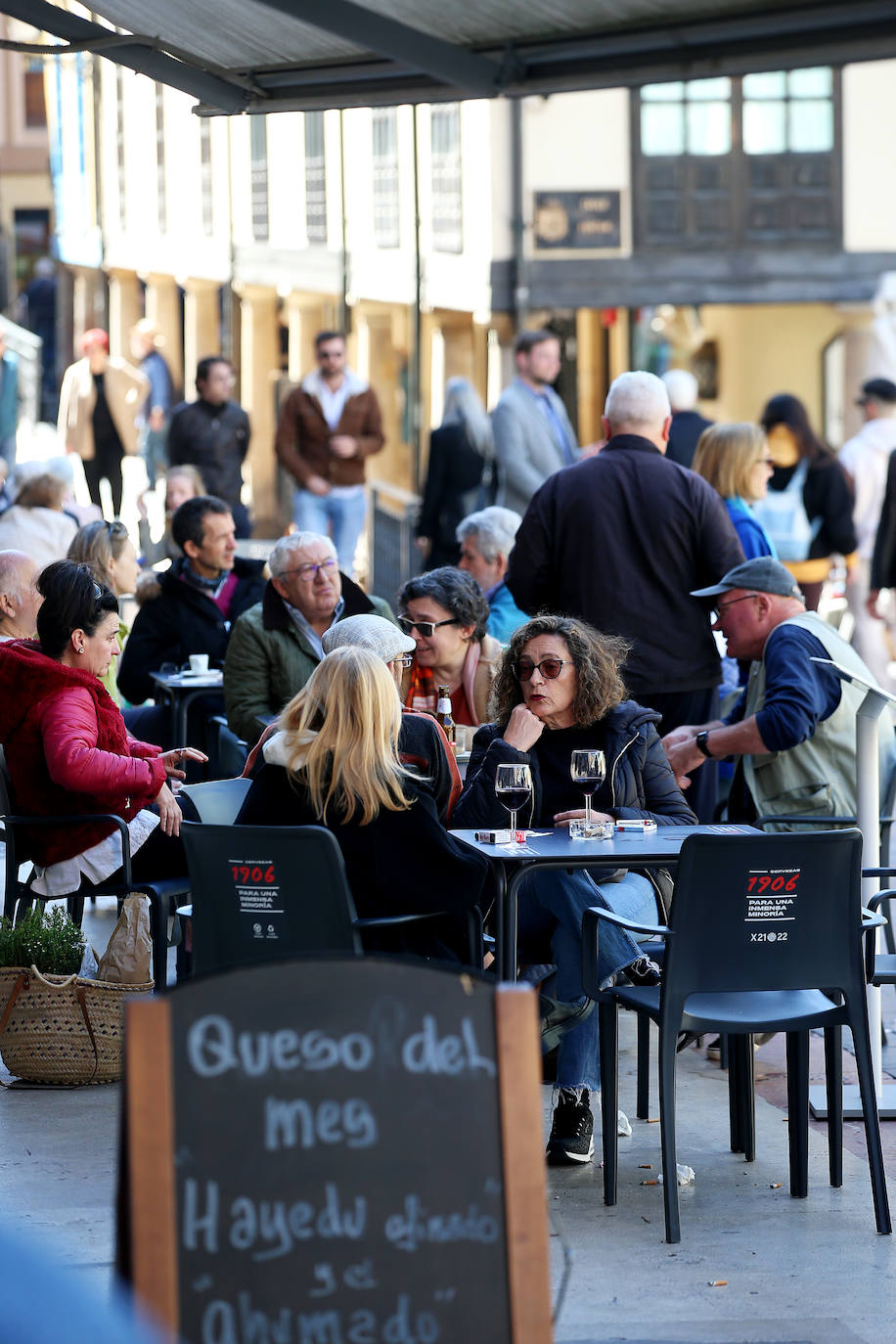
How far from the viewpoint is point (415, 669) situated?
7074 mm

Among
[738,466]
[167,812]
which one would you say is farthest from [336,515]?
[167,812]

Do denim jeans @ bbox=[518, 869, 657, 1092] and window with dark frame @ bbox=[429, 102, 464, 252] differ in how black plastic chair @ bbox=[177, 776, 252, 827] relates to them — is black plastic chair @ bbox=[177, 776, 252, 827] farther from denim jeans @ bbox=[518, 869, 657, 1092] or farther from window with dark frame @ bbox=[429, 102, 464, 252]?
window with dark frame @ bbox=[429, 102, 464, 252]

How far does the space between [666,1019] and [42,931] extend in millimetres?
2256

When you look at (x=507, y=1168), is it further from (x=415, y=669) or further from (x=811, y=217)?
(x=811, y=217)

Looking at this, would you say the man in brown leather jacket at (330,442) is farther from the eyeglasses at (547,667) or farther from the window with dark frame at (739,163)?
the window with dark frame at (739,163)

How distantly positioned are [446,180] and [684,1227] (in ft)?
52.4

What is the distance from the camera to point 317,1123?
9.59ft

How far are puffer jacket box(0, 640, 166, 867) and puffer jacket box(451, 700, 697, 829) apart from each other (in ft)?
3.57

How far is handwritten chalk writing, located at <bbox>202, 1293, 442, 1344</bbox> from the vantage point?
9.38ft

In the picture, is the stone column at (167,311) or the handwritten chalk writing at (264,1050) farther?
the stone column at (167,311)

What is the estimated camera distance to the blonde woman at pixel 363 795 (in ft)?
16.4

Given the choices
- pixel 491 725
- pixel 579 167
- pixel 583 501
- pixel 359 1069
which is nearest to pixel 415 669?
pixel 583 501

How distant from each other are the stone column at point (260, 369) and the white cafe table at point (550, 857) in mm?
16728

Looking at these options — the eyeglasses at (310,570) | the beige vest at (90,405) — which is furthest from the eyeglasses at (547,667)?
the beige vest at (90,405)
